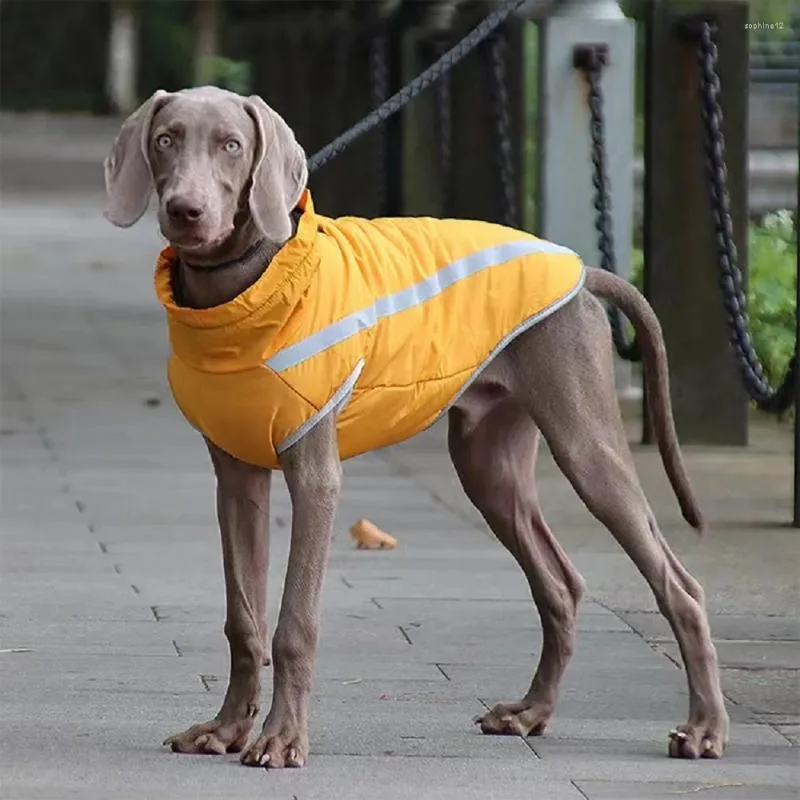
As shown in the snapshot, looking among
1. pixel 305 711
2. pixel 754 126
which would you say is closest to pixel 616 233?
pixel 305 711

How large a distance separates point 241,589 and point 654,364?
120 cm

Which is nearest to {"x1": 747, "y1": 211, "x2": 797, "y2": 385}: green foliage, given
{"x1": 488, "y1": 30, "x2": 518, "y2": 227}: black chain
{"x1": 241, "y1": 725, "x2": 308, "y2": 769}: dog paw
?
{"x1": 488, "y1": 30, "x2": 518, "y2": 227}: black chain

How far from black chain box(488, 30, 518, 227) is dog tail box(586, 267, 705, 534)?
19.0ft

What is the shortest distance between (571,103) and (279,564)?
4.27 metres

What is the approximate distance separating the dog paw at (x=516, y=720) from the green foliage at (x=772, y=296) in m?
5.26

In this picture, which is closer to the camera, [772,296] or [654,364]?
[654,364]

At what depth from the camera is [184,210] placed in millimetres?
4902

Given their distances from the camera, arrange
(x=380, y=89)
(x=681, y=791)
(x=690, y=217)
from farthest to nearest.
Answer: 1. (x=380, y=89)
2. (x=690, y=217)
3. (x=681, y=791)

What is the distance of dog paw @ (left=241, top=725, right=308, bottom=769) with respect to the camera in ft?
16.8

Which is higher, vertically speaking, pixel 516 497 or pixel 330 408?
pixel 330 408

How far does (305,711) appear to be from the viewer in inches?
205

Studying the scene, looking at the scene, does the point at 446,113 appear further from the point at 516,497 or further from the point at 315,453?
the point at 315,453

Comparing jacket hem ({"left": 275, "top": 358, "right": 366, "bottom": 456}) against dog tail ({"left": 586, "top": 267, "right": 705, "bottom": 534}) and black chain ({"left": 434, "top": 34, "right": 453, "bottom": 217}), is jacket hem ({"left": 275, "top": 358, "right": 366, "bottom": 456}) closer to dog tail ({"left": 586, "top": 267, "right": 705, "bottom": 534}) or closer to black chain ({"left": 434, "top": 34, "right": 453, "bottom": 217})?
dog tail ({"left": 586, "top": 267, "right": 705, "bottom": 534})

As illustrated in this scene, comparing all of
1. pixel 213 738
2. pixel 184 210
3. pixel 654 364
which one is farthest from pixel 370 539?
pixel 184 210
